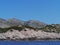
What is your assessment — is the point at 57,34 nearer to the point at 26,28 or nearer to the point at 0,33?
the point at 26,28

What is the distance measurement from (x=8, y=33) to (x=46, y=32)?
20.0 meters

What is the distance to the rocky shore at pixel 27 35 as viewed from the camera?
5305 inches

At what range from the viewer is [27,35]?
13788cm

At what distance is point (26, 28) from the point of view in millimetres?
144000

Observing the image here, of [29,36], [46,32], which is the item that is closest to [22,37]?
[29,36]

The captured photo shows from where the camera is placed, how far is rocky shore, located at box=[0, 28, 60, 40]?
135m

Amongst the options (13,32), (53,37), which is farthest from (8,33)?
(53,37)

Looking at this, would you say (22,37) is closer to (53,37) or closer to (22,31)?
(22,31)

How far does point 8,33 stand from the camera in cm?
13525

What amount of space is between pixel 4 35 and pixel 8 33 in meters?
2.74

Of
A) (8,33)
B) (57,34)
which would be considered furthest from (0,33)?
(57,34)

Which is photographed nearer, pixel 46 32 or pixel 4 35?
pixel 4 35

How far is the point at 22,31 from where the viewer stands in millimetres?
139875

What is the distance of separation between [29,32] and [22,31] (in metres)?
3.38
